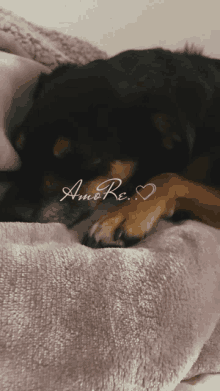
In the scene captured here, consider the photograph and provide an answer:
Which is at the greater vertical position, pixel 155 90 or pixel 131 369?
pixel 155 90

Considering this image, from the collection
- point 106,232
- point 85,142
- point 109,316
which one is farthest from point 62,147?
point 109,316

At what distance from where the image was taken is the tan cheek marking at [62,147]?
65 centimetres

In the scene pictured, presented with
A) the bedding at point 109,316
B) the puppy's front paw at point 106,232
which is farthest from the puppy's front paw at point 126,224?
the bedding at point 109,316

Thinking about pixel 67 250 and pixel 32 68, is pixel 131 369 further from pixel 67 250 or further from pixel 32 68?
pixel 32 68

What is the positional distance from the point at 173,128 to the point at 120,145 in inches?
5.7

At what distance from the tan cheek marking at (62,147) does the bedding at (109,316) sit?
11.6 inches

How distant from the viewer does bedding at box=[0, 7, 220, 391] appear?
1.03ft

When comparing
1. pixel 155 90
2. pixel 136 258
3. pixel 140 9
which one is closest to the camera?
pixel 136 258

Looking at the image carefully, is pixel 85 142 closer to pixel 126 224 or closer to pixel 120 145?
pixel 120 145

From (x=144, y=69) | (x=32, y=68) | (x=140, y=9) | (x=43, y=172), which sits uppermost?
(x=140, y=9)

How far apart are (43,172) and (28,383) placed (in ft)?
1.61

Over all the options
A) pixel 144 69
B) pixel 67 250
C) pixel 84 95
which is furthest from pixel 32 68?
pixel 67 250

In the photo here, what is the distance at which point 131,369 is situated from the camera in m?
0.33

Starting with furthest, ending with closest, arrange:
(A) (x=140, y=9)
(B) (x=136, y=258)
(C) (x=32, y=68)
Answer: (A) (x=140, y=9) < (C) (x=32, y=68) < (B) (x=136, y=258)
